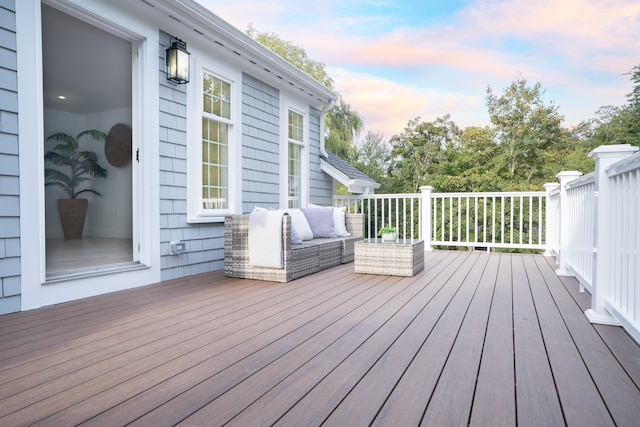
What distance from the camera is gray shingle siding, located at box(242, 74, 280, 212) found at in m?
4.96

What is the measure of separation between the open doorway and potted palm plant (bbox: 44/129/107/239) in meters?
0.04

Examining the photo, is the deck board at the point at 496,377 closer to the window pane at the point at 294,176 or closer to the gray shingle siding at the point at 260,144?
the gray shingle siding at the point at 260,144

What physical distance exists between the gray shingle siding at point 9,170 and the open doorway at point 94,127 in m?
1.80

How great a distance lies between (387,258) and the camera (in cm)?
405

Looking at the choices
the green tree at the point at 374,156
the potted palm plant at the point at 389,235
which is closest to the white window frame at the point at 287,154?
the potted palm plant at the point at 389,235

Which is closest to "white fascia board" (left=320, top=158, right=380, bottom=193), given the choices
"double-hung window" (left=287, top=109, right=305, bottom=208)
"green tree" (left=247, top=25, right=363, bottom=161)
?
"double-hung window" (left=287, top=109, right=305, bottom=208)

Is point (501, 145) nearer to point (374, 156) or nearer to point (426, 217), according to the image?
point (374, 156)

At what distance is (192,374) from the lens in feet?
5.25

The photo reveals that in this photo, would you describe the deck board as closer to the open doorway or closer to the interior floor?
the interior floor

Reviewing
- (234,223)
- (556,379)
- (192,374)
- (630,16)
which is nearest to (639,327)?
(556,379)

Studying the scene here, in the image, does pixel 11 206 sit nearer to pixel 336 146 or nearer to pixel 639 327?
pixel 639 327

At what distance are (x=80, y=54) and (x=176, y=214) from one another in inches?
108

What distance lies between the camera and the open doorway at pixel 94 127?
4.68 metres

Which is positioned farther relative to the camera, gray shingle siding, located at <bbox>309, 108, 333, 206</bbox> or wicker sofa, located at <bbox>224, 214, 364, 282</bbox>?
gray shingle siding, located at <bbox>309, 108, 333, 206</bbox>
